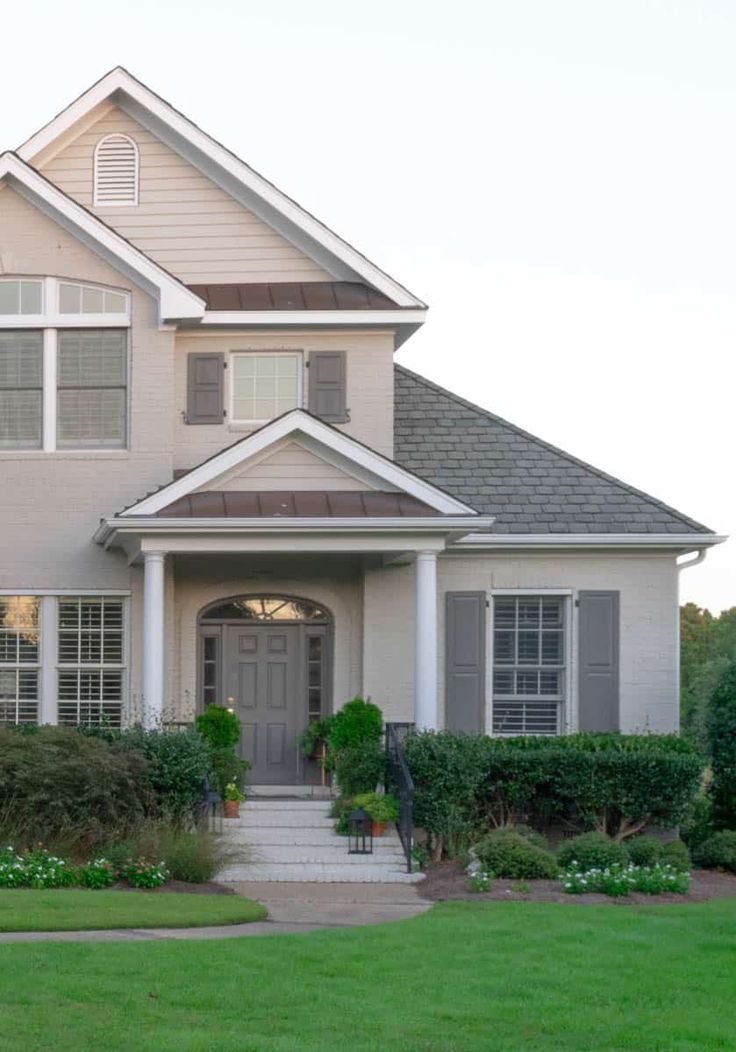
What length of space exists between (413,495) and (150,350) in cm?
385

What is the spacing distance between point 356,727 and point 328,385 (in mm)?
4440

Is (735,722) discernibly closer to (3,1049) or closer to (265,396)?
(265,396)

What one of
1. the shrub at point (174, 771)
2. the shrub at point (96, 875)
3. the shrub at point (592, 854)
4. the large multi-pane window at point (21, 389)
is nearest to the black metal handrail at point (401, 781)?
the shrub at point (592, 854)

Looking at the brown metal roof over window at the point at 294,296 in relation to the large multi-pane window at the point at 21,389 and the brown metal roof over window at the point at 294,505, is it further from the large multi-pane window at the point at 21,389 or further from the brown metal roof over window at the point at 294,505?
the brown metal roof over window at the point at 294,505

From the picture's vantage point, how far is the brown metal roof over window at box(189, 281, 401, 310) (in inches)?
781

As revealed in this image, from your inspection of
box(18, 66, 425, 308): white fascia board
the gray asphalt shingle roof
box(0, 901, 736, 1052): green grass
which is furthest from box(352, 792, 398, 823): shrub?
box(18, 66, 425, 308): white fascia board

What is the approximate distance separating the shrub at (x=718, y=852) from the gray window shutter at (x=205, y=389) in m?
7.77

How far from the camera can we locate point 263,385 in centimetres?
2006

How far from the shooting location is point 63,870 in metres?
14.4

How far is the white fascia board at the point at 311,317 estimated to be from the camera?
64.3 ft

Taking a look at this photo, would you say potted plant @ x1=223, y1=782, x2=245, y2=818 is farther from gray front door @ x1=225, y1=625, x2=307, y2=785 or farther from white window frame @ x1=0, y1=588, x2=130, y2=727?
white window frame @ x1=0, y1=588, x2=130, y2=727

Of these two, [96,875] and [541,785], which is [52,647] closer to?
[96,875]

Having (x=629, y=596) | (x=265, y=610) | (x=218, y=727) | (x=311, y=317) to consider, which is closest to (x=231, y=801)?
(x=218, y=727)

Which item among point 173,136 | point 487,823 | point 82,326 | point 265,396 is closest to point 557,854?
point 487,823
